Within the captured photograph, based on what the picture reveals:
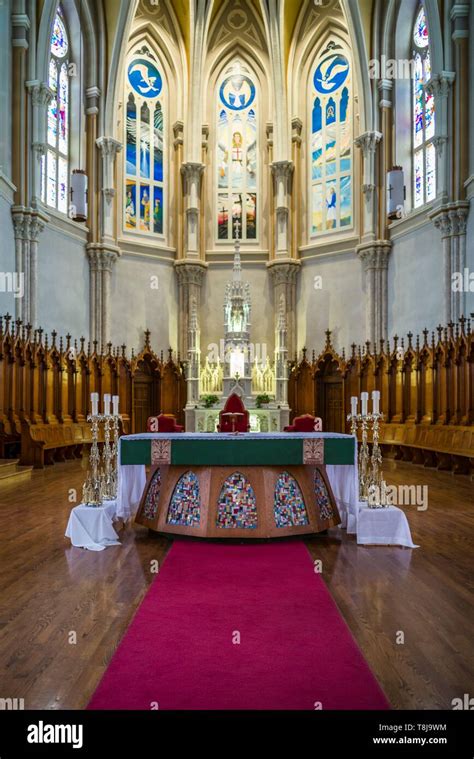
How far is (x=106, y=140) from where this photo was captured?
20500 millimetres

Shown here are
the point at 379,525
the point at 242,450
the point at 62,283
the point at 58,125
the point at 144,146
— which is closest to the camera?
the point at 379,525

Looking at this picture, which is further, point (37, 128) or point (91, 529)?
point (37, 128)

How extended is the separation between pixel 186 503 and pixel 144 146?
1810 cm

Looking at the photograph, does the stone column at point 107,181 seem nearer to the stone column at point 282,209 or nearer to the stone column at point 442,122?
the stone column at point 282,209

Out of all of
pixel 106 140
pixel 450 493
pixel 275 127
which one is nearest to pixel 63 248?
pixel 106 140

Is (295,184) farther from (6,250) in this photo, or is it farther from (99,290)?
(6,250)

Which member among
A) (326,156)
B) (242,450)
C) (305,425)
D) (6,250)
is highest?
(326,156)

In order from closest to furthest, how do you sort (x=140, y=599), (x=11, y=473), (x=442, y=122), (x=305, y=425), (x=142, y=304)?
1. (x=140, y=599)
2. (x=305, y=425)
3. (x=11, y=473)
4. (x=442, y=122)
5. (x=142, y=304)

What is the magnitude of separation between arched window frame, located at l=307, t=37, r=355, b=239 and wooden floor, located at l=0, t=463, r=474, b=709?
601 inches

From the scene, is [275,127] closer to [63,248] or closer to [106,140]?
[106,140]

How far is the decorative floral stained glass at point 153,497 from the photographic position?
744 centimetres

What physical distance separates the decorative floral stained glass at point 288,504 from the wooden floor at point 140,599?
29cm

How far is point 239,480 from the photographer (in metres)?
6.98

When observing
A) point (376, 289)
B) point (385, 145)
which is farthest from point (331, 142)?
point (376, 289)
